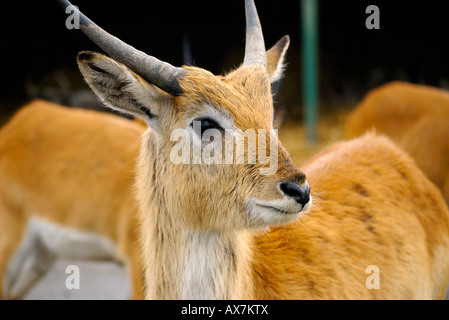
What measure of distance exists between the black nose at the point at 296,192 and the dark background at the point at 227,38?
8187mm

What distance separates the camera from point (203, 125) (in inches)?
106

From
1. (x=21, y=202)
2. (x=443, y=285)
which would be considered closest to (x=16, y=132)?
(x=21, y=202)

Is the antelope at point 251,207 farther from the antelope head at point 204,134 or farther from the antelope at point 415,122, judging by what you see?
the antelope at point 415,122

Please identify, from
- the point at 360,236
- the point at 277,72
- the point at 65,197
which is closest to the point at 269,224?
the point at 360,236

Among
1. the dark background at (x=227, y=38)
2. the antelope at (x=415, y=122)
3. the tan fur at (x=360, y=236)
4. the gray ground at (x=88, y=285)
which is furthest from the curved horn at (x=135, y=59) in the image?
the dark background at (x=227, y=38)

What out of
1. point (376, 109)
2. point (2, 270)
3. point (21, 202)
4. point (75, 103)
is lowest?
point (2, 270)

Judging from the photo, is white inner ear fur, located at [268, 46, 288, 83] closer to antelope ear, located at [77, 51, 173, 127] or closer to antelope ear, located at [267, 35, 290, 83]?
antelope ear, located at [267, 35, 290, 83]

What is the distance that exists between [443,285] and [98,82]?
2615mm

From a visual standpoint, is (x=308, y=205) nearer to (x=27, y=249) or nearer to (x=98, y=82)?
(x=98, y=82)

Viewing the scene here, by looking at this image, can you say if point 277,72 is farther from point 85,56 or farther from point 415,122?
point 415,122

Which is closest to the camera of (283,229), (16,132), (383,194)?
(283,229)

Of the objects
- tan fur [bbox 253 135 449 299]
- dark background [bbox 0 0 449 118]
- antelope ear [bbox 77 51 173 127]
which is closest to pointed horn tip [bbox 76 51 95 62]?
antelope ear [bbox 77 51 173 127]

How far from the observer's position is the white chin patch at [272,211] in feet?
8.23

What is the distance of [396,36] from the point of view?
11.4 metres
